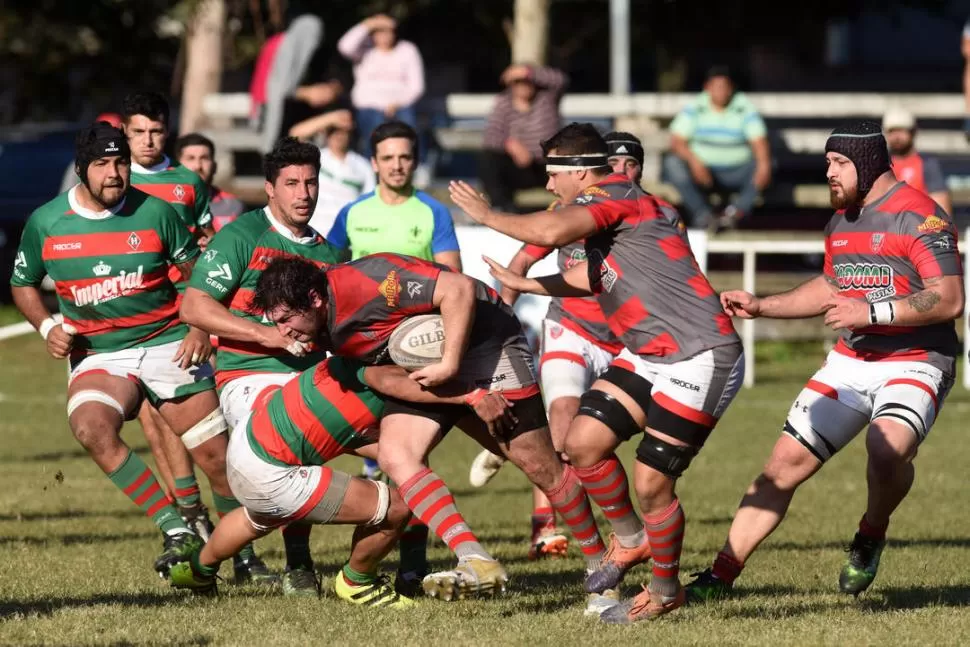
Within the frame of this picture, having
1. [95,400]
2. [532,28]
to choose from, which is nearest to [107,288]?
[95,400]

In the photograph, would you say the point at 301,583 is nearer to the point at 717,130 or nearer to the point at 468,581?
the point at 468,581

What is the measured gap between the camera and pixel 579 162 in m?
7.93

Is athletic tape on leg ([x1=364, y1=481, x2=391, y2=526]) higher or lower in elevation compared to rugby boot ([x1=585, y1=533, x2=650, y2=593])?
higher

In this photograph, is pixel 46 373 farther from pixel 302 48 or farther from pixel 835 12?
pixel 835 12

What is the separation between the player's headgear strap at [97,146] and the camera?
8578 mm

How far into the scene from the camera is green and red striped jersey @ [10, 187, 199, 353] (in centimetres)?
871

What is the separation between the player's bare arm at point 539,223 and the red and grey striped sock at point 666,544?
1.29m

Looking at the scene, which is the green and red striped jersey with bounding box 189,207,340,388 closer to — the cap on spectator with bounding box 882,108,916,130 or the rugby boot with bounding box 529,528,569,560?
the rugby boot with bounding box 529,528,569,560

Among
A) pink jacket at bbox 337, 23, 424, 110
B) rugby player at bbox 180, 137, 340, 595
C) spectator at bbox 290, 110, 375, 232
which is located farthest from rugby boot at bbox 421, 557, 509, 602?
pink jacket at bbox 337, 23, 424, 110

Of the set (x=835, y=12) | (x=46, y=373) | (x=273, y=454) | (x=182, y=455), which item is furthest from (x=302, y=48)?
(x=835, y=12)

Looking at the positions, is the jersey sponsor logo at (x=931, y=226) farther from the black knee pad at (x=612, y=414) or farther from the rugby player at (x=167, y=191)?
the rugby player at (x=167, y=191)

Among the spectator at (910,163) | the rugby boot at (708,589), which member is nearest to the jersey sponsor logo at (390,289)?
the rugby boot at (708,589)

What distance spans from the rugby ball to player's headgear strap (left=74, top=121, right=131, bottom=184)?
1.99 metres

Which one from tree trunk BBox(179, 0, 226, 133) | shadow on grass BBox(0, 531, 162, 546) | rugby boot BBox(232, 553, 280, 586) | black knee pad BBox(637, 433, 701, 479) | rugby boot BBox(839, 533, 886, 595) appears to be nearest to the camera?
black knee pad BBox(637, 433, 701, 479)
